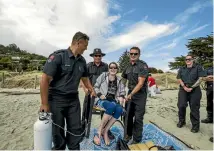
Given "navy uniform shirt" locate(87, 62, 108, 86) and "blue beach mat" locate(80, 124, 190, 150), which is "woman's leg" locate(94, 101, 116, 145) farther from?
"navy uniform shirt" locate(87, 62, 108, 86)

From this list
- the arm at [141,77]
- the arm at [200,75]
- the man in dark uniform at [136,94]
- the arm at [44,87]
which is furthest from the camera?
the arm at [200,75]

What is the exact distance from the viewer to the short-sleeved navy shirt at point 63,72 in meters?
2.96

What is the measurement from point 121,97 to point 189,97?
2.13 metres

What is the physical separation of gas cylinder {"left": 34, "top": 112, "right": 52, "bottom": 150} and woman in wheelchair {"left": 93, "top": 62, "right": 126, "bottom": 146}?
56.9 inches

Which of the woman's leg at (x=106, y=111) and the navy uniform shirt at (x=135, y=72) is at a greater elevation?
the navy uniform shirt at (x=135, y=72)

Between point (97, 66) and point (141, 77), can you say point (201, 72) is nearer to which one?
point (141, 77)

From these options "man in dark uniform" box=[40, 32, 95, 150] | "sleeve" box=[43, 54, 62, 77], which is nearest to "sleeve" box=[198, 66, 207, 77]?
"man in dark uniform" box=[40, 32, 95, 150]

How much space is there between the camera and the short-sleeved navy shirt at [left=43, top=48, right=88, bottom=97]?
2.96 meters

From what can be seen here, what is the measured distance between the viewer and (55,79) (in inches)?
122

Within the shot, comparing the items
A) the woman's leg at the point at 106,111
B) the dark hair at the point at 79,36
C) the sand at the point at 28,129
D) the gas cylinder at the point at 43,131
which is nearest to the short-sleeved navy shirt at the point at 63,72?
the dark hair at the point at 79,36

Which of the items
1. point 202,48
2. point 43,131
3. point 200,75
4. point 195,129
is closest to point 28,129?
point 43,131

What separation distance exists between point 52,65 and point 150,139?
9.58 ft

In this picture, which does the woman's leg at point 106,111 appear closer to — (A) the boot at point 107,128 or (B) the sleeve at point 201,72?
(A) the boot at point 107,128

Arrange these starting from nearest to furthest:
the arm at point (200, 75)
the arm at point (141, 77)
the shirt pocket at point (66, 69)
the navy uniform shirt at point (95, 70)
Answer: the shirt pocket at point (66, 69) < the arm at point (141, 77) < the arm at point (200, 75) < the navy uniform shirt at point (95, 70)
